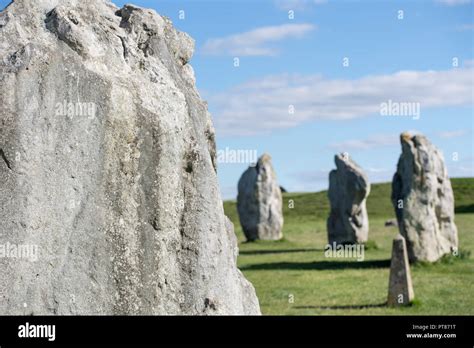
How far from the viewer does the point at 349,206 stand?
29.2m

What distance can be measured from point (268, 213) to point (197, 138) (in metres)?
26.6

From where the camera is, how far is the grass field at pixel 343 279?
16.2 meters

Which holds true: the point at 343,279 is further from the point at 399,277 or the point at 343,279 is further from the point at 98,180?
the point at 98,180

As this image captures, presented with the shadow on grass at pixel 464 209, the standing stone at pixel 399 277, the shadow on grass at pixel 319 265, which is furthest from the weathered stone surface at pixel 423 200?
the shadow on grass at pixel 464 209

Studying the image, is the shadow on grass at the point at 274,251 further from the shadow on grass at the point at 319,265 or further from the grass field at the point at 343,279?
the shadow on grass at the point at 319,265

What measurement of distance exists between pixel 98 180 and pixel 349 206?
22909 mm

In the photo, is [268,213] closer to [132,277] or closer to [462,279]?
[462,279]

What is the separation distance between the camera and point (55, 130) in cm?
680

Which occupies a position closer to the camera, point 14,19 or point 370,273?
point 14,19

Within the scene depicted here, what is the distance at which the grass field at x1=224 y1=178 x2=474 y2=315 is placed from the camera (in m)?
16.2

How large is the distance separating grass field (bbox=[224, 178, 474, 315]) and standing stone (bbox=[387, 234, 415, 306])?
222 millimetres

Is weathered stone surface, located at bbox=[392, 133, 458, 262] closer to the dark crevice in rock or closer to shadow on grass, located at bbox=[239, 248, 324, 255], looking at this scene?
shadow on grass, located at bbox=[239, 248, 324, 255]

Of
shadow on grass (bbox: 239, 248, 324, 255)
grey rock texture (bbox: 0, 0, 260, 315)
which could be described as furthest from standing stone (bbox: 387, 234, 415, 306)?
shadow on grass (bbox: 239, 248, 324, 255)
